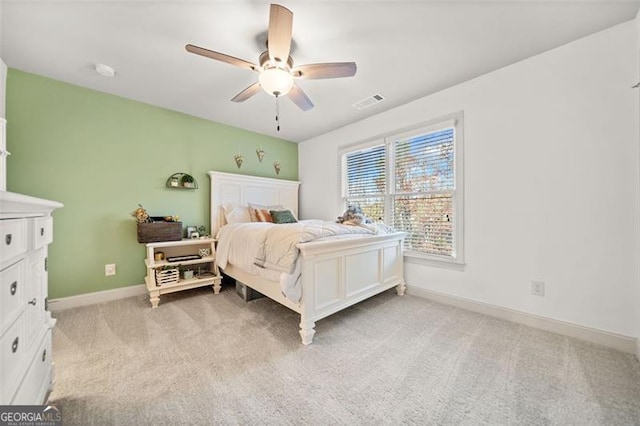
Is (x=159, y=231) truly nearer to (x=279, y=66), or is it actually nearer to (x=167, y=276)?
(x=167, y=276)

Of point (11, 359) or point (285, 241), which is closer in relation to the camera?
point (11, 359)

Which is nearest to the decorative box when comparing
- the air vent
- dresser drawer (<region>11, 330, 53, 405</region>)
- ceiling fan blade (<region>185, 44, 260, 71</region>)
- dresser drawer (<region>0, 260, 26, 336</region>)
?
dresser drawer (<region>11, 330, 53, 405</region>)

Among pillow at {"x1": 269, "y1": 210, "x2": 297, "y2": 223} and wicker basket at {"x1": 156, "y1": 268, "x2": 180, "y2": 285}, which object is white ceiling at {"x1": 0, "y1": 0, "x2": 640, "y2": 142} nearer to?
pillow at {"x1": 269, "y1": 210, "x2": 297, "y2": 223}

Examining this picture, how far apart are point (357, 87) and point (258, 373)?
9.12ft

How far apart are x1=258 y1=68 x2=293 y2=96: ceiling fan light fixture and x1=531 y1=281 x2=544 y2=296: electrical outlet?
2.72 m

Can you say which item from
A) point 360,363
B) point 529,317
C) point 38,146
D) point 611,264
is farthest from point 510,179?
point 38,146

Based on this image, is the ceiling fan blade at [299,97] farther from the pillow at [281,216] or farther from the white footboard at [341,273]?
the pillow at [281,216]

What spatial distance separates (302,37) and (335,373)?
2.44m

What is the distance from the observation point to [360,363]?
1606 millimetres

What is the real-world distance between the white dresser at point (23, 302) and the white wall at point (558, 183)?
10.2 feet

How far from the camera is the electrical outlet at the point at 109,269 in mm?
2756

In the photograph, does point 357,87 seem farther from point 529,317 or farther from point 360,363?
point 529,317

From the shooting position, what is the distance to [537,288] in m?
2.09

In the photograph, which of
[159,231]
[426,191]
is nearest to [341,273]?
[426,191]
